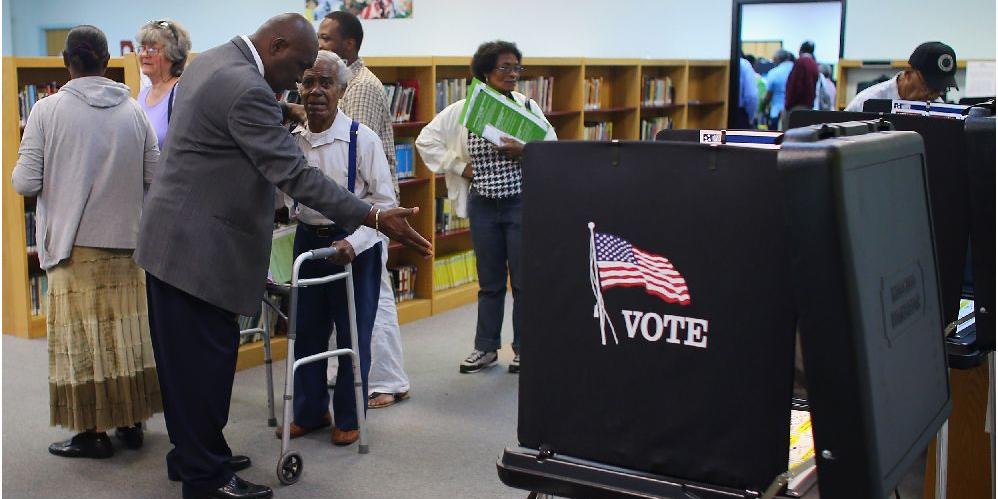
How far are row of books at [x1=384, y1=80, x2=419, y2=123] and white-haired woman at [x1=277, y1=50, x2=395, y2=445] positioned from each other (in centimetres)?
216

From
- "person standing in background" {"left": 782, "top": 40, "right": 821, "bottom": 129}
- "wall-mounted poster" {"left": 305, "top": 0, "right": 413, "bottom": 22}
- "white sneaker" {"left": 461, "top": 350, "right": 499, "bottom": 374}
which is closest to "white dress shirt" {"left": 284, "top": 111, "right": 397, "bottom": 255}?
"white sneaker" {"left": 461, "top": 350, "right": 499, "bottom": 374}

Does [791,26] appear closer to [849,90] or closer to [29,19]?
[849,90]

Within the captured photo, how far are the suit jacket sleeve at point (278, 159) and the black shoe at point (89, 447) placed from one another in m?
1.51

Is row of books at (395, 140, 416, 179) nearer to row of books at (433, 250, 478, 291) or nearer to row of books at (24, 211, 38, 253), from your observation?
row of books at (433, 250, 478, 291)

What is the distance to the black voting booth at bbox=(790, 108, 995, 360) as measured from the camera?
2020 mm

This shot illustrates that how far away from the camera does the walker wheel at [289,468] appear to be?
348 centimetres

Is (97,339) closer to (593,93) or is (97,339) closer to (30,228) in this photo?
(30,228)

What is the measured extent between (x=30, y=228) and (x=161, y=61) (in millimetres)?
1717

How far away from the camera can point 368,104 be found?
14.6 feet

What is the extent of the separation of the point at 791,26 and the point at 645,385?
9740mm

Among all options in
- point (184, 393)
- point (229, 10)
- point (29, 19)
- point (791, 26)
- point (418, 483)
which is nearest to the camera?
point (184, 393)

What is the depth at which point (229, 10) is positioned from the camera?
13.3 meters

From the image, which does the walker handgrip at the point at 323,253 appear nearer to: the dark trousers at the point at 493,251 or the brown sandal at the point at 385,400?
the brown sandal at the point at 385,400

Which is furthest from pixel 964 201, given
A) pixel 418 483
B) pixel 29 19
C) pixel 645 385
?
pixel 29 19
